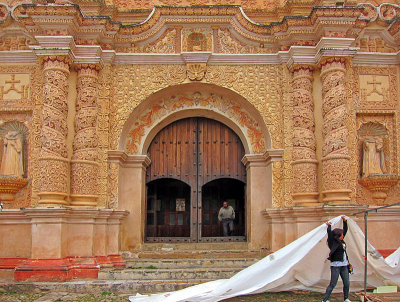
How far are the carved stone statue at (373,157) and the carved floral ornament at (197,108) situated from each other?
2.20 meters

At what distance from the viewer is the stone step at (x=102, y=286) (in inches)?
303

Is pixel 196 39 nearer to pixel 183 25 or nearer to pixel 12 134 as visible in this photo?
pixel 183 25

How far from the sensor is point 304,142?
30.8ft

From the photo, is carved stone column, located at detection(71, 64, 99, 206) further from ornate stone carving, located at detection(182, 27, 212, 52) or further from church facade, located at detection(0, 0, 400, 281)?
ornate stone carving, located at detection(182, 27, 212, 52)

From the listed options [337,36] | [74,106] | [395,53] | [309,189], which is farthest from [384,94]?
[74,106]

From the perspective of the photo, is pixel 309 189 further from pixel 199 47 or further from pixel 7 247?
pixel 7 247

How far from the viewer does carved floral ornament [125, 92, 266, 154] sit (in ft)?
33.8

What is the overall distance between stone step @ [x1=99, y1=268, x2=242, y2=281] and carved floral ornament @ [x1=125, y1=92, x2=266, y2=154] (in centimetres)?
296

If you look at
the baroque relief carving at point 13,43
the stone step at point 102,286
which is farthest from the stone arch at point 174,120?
the baroque relief carving at point 13,43

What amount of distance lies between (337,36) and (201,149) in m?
3.87

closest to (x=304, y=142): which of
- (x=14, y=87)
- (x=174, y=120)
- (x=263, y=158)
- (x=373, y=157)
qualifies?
(x=263, y=158)

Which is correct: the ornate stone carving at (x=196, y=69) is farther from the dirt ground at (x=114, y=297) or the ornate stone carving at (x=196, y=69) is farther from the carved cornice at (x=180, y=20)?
the dirt ground at (x=114, y=297)

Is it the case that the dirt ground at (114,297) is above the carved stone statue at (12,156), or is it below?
below

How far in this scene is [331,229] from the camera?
6977 mm
